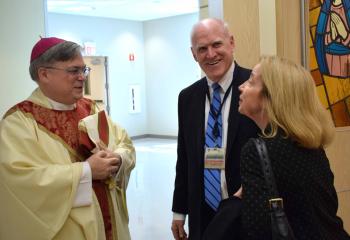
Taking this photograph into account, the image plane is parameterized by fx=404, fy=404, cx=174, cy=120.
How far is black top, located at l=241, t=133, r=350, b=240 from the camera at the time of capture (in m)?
1.23

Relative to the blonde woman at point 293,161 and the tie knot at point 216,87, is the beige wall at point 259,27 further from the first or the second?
the blonde woman at point 293,161

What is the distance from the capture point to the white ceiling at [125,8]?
928cm

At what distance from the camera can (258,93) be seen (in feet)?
4.61

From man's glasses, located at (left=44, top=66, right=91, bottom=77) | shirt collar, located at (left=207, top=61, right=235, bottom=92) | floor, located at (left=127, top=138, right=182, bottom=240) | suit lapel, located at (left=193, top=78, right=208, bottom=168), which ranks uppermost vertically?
man's glasses, located at (left=44, top=66, right=91, bottom=77)

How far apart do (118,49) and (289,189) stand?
1093 cm

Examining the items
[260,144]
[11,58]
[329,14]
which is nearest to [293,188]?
[260,144]

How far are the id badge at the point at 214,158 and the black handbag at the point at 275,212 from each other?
62 cm

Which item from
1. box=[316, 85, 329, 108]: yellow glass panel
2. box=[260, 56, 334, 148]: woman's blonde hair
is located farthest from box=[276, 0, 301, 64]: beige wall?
box=[260, 56, 334, 148]: woman's blonde hair

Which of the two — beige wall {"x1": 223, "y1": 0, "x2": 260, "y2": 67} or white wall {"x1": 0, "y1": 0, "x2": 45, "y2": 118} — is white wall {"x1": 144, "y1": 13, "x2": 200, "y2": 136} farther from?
beige wall {"x1": 223, "y1": 0, "x2": 260, "y2": 67}

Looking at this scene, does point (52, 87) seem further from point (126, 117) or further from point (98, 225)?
point (126, 117)

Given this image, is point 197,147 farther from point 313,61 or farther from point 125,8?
point 125,8

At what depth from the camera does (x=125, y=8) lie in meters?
10.2

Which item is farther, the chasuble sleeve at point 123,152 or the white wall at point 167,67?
the white wall at point 167,67

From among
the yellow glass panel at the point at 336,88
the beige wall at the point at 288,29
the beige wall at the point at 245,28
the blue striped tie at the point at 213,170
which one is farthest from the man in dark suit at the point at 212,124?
the yellow glass panel at the point at 336,88
